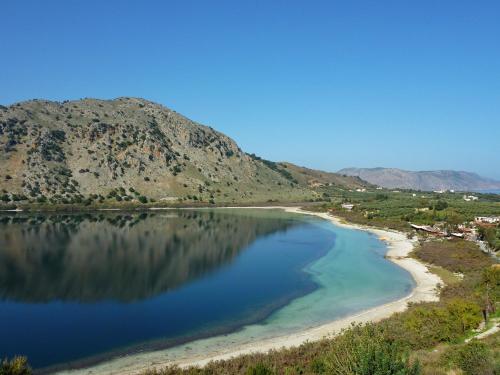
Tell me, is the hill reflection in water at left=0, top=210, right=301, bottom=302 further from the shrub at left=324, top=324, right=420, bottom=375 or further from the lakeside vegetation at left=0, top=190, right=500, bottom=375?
the shrub at left=324, top=324, right=420, bottom=375

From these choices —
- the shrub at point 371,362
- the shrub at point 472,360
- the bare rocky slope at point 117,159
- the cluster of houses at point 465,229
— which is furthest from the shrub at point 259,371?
the bare rocky slope at point 117,159

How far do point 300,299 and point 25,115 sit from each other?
142 meters

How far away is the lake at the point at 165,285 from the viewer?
100.0 feet

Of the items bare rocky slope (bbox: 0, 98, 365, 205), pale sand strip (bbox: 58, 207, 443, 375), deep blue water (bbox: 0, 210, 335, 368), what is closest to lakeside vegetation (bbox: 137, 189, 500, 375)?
pale sand strip (bbox: 58, 207, 443, 375)

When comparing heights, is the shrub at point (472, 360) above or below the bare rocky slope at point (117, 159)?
below

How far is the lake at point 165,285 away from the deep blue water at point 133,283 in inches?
5.0

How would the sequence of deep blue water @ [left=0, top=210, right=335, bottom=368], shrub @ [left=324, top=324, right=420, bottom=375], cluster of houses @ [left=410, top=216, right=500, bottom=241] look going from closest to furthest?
shrub @ [left=324, top=324, right=420, bottom=375] → deep blue water @ [left=0, top=210, right=335, bottom=368] → cluster of houses @ [left=410, top=216, right=500, bottom=241]

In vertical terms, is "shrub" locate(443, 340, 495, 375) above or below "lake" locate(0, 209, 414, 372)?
above

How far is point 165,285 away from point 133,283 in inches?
128

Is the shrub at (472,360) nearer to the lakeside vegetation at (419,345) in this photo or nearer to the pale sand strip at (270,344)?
the lakeside vegetation at (419,345)

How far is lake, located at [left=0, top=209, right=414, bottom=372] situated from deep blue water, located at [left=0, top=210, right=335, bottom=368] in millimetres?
126

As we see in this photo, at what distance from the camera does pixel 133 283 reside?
149 feet

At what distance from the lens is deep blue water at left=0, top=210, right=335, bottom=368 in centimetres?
3019

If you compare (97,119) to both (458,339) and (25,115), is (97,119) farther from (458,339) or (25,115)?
(458,339)
